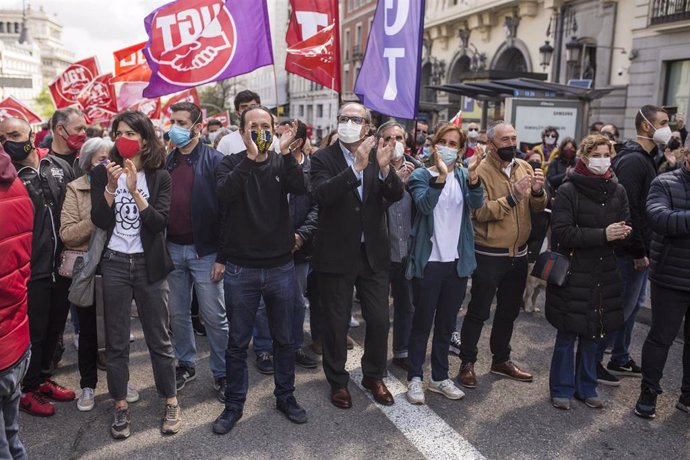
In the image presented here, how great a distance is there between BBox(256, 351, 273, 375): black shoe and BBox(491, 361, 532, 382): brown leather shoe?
1799mm

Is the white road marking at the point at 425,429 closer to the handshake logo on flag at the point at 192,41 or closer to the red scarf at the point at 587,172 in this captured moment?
the red scarf at the point at 587,172

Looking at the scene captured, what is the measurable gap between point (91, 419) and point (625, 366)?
4.11m

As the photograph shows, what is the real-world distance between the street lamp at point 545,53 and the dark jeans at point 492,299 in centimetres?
1746

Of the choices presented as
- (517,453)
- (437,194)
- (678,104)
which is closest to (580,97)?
(678,104)

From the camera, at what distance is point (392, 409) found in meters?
4.14

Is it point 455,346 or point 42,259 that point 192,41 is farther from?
point 455,346

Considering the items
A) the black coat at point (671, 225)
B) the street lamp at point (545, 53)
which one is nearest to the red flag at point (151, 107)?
the street lamp at point (545, 53)

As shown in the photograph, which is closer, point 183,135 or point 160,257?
point 160,257

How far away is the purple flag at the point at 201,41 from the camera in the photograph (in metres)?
5.38

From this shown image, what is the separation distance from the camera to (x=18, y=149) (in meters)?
3.79

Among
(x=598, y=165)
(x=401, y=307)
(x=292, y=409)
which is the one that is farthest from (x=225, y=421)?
(x=598, y=165)

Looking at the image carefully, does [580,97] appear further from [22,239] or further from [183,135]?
[22,239]

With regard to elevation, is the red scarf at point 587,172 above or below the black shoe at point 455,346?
above

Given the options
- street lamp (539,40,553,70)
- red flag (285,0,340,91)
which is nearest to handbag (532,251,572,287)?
red flag (285,0,340,91)
